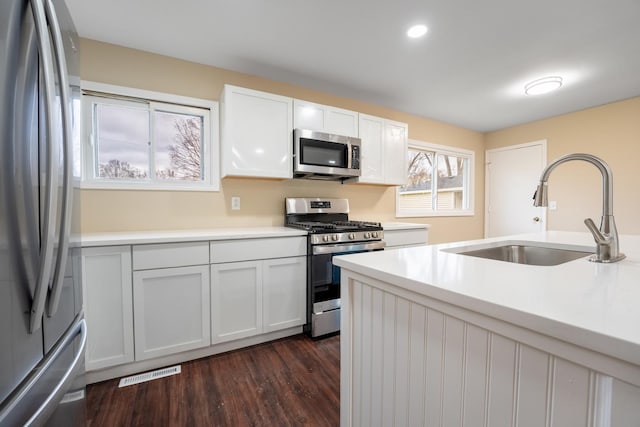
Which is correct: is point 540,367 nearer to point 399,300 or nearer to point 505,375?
point 505,375

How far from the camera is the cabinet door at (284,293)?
7.14ft

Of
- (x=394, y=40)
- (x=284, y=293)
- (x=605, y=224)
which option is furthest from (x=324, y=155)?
(x=605, y=224)

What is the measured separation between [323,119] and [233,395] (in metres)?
2.38

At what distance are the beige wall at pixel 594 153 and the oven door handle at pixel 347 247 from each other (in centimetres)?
300

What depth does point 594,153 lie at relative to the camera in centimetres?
348

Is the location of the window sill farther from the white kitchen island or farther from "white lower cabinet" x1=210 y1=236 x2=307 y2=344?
the white kitchen island

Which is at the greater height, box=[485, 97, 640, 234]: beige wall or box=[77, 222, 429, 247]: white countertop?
box=[485, 97, 640, 234]: beige wall

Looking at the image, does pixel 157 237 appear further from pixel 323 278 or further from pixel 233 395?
pixel 323 278

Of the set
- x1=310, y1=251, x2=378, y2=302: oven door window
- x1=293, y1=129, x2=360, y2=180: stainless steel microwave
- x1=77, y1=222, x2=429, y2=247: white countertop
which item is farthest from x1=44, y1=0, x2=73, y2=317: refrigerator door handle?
x1=293, y1=129, x2=360, y2=180: stainless steel microwave

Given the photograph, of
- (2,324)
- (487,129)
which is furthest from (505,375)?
(487,129)

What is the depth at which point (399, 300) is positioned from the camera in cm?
90

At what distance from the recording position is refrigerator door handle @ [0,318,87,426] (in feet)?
2.00

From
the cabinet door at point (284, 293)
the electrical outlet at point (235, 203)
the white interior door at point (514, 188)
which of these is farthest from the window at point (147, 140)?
the white interior door at point (514, 188)

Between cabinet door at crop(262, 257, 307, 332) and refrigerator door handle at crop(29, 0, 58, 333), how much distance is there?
151cm
